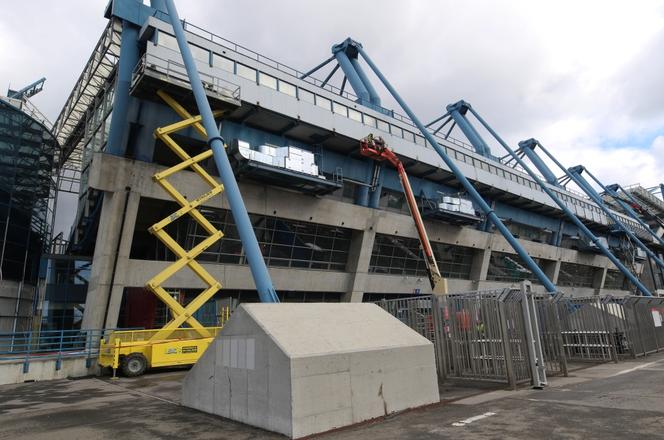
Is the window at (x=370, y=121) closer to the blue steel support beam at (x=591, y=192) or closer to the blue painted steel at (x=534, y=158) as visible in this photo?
the blue painted steel at (x=534, y=158)

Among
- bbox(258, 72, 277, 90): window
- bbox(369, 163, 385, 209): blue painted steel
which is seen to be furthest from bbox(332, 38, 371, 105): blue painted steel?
bbox(258, 72, 277, 90): window

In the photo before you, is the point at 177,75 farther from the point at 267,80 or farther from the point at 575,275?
the point at 575,275

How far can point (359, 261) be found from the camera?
28797 mm

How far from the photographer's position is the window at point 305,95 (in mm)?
26641

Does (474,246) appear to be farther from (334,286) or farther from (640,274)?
(640,274)

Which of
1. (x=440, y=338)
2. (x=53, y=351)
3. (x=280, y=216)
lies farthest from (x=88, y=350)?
(x=440, y=338)

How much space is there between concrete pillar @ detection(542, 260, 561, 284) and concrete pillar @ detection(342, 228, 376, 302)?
28.8 meters

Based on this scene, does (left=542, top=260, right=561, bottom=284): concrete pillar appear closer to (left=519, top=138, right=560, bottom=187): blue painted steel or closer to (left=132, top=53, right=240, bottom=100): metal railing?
(left=519, top=138, right=560, bottom=187): blue painted steel

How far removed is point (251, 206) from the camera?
23891 millimetres

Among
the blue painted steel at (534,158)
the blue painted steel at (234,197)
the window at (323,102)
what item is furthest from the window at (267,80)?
the blue painted steel at (534,158)

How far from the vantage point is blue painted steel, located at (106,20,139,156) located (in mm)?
21078

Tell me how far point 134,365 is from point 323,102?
1938 cm

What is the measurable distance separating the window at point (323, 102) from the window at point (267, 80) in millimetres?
3345

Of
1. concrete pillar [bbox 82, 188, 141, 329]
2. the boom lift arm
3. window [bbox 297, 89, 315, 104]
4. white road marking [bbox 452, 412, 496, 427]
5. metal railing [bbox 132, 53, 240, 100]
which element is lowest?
white road marking [bbox 452, 412, 496, 427]
